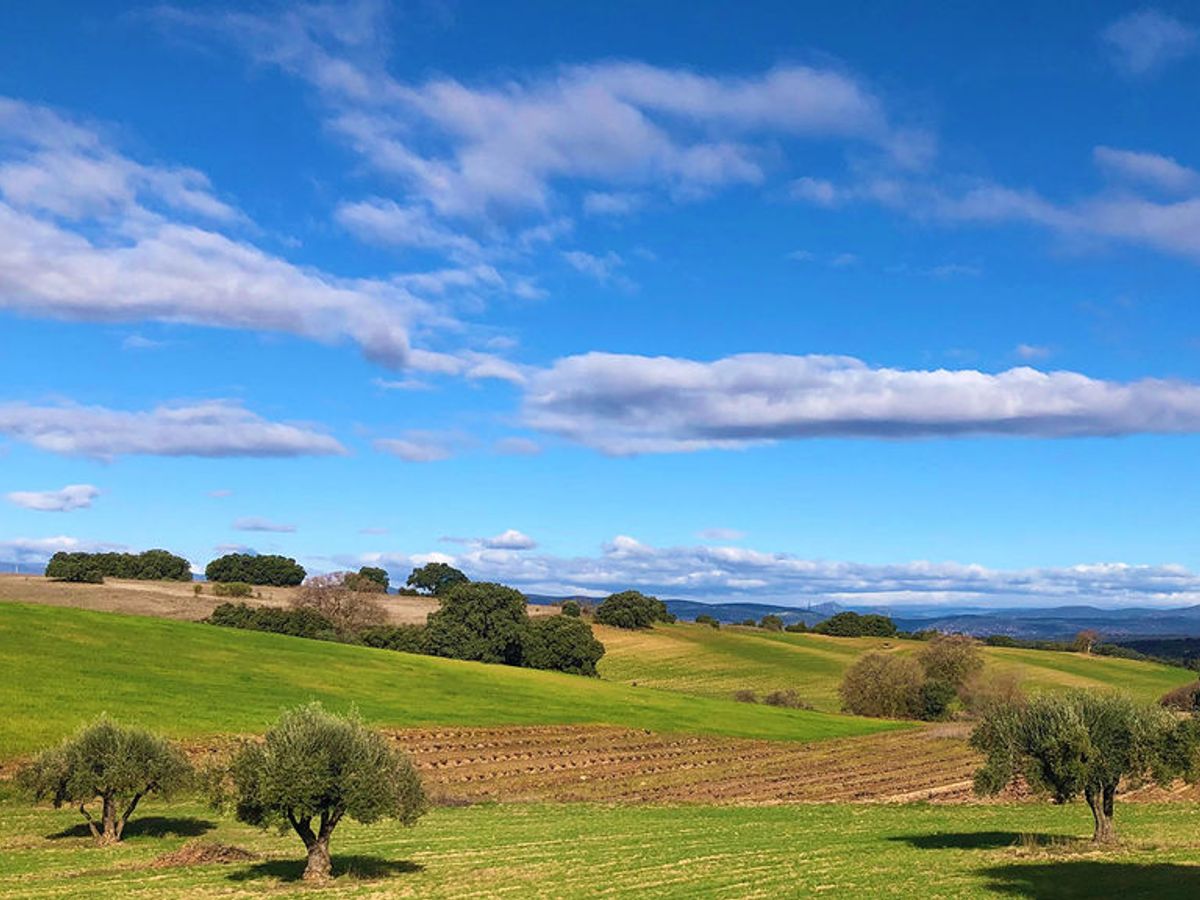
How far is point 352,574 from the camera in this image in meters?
188

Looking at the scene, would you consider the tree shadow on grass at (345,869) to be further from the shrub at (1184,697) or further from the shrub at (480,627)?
the shrub at (1184,697)

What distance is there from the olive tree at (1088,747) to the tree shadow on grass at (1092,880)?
4.53 meters

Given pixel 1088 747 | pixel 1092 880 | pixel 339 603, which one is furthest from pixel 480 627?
pixel 1092 880

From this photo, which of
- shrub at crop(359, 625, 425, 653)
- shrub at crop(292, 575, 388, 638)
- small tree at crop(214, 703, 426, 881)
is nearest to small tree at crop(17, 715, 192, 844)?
small tree at crop(214, 703, 426, 881)

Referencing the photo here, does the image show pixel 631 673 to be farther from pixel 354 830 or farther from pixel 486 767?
pixel 354 830

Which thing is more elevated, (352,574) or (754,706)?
(352,574)

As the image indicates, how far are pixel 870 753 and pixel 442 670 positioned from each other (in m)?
48.3

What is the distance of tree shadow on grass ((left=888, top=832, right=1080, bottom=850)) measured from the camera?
42781mm

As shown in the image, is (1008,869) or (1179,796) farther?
(1179,796)

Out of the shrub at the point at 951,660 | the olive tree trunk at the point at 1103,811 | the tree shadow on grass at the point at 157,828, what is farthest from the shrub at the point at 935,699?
the tree shadow on grass at the point at 157,828

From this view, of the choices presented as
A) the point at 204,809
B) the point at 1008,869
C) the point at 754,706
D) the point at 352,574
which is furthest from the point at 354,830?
the point at 352,574

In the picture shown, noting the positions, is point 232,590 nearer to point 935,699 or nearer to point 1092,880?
point 935,699

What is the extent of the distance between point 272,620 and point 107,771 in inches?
4178

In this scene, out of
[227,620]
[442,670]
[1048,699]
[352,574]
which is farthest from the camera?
[352,574]
